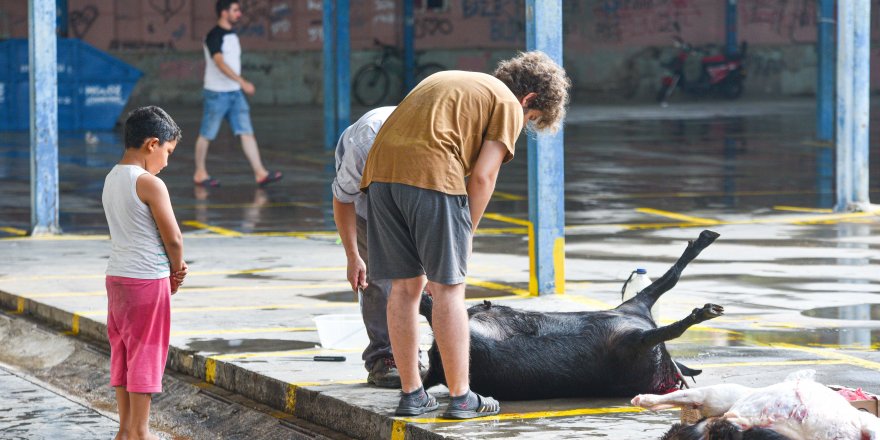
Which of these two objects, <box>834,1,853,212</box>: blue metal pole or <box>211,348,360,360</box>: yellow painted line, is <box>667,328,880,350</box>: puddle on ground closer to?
<box>211,348,360,360</box>: yellow painted line

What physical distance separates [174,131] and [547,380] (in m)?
1.92

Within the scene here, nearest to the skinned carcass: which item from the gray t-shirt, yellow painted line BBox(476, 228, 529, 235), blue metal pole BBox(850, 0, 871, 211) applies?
the gray t-shirt

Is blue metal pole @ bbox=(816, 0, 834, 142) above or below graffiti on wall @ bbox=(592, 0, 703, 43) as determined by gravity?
below

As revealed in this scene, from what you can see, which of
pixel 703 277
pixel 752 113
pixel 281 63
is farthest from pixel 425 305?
pixel 281 63

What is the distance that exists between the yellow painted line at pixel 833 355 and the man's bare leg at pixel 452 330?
2269 mm

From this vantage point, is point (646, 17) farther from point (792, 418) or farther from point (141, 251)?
point (792, 418)

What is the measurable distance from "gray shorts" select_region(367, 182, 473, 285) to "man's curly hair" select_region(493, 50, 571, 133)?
51 centimetres

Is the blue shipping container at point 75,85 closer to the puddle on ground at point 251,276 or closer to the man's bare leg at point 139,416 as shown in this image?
the puddle on ground at point 251,276

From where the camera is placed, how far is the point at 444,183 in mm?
5859

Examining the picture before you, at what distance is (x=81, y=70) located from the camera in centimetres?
2525

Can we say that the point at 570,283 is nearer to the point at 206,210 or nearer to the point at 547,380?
the point at 547,380

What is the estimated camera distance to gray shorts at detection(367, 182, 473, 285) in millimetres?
5875

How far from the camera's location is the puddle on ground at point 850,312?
28.5 ft

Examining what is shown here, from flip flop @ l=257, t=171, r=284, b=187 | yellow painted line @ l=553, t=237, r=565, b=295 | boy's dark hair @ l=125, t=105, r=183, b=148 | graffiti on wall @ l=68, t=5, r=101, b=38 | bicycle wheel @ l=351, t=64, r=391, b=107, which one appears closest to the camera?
boy's dark hair @ l=125, t=105, r=183, b=148
